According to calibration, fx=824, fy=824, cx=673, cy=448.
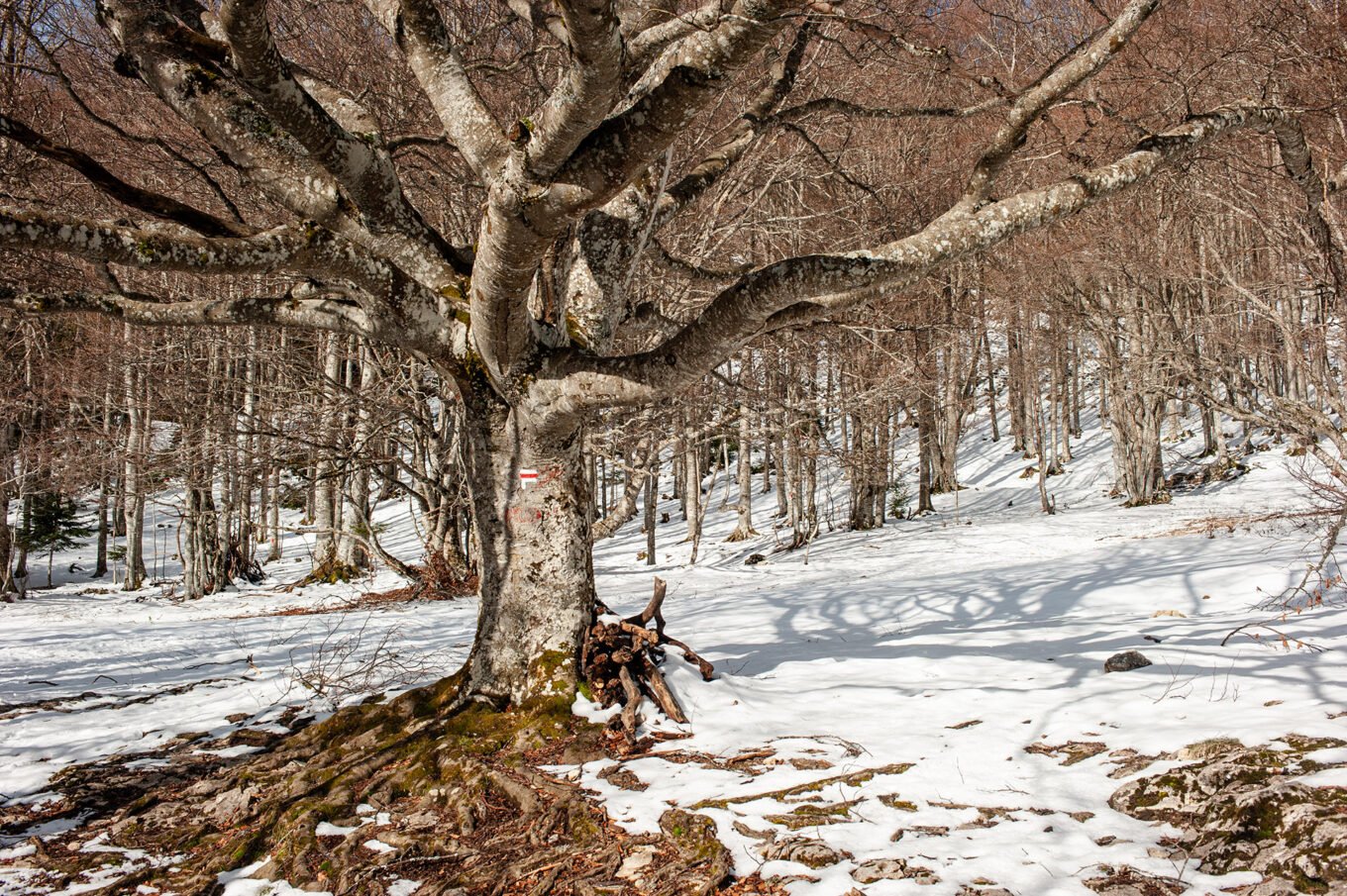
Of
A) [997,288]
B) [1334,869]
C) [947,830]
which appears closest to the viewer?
[1334,869]

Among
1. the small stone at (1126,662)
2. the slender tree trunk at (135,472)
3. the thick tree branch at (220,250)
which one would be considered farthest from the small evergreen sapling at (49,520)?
the small stone at (1126,662)

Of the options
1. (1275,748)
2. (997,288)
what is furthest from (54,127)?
(997,288)

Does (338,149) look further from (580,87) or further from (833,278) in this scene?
(833,278)

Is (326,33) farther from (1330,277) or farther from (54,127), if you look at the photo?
(1330,277)

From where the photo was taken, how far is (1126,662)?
4.89m

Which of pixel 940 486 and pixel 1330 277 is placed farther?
pixel 940 486

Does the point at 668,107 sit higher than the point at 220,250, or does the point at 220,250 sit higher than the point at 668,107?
the point at 668,107

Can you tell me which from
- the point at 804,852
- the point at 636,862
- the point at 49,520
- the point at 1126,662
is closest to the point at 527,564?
the point at 636,862

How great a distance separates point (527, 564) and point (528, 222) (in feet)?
6.58

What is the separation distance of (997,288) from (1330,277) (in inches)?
564

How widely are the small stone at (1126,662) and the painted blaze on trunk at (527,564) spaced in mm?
3154

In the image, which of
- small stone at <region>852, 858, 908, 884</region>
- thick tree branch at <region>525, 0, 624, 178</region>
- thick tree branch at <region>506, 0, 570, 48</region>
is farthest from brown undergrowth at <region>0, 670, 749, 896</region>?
Result: thick tree branch at <region>506, 0, 570, 48</region>

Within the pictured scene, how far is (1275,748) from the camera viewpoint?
10.6ft

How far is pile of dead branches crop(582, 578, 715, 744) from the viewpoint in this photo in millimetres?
4559
